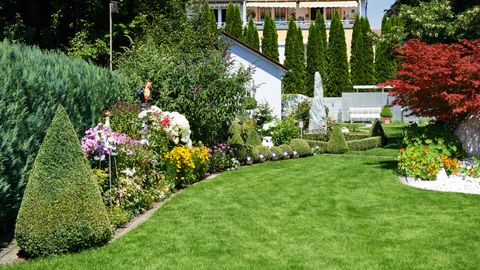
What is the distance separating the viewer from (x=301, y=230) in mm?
8938

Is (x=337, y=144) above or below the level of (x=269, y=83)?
below

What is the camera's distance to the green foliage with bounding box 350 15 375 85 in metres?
44.7

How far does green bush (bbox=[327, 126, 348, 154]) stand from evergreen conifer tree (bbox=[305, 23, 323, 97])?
→ 76.4 ft

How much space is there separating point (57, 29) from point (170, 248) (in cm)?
2098

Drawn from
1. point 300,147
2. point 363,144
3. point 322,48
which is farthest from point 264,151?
point 322,48

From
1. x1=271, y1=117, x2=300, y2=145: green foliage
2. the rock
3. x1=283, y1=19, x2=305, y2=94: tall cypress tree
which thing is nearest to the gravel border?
the rock

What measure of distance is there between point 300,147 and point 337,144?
204 centimetres

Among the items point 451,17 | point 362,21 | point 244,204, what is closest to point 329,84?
point 362,21

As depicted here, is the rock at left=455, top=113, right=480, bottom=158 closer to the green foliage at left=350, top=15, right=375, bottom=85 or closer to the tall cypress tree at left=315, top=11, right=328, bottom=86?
the tall cypress tree at left=315, top=11, right=328, bottom=86

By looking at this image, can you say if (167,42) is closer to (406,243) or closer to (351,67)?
(406,243)

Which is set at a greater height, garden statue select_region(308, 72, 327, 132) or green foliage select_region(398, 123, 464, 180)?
garden statue select_region(308, 72, 327, 132)

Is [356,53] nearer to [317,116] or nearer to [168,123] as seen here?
[317,116]

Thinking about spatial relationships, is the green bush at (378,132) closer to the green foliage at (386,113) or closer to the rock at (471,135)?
the rock at (471,135)

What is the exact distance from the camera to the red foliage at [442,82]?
1219 centimetres
